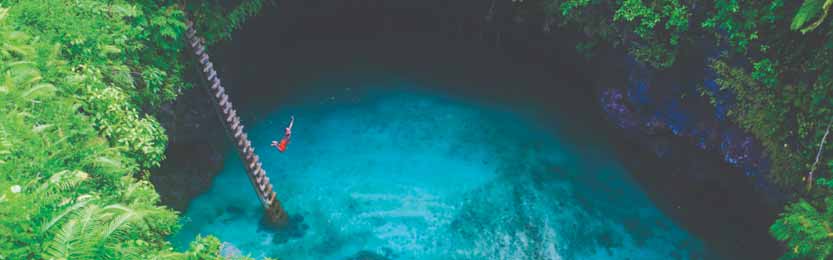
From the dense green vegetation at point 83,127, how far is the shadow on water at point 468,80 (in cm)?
512

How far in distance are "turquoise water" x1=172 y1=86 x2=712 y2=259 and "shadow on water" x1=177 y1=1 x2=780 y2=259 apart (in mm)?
85

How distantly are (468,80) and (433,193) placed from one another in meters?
5.71

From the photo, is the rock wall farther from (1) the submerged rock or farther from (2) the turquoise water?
(1) the submerged rock

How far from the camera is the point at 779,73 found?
33.9ft

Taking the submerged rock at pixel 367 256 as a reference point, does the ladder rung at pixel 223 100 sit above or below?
above

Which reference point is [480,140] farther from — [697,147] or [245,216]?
[245,216]

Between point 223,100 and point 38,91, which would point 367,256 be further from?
point 38,91

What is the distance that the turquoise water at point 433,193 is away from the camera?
490 inches

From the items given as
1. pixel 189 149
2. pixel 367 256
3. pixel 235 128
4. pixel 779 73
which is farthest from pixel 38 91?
pixel 779 73

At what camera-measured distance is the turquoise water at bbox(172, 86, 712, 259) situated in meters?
12.5

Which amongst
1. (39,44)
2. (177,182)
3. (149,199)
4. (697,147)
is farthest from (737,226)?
(39,44)

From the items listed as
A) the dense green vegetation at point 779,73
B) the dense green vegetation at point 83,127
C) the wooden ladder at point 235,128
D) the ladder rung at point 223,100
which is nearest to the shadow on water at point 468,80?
the wooden ladder at point 235,128

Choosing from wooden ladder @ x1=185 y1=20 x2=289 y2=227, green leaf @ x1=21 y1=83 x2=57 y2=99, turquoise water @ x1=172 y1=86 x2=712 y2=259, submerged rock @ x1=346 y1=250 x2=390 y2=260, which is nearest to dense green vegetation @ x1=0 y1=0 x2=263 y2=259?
green leaf @ x1=21 y1=83 x2=57 y2=99

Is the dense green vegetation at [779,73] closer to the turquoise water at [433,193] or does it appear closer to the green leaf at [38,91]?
the turquoise water at [433,193]
